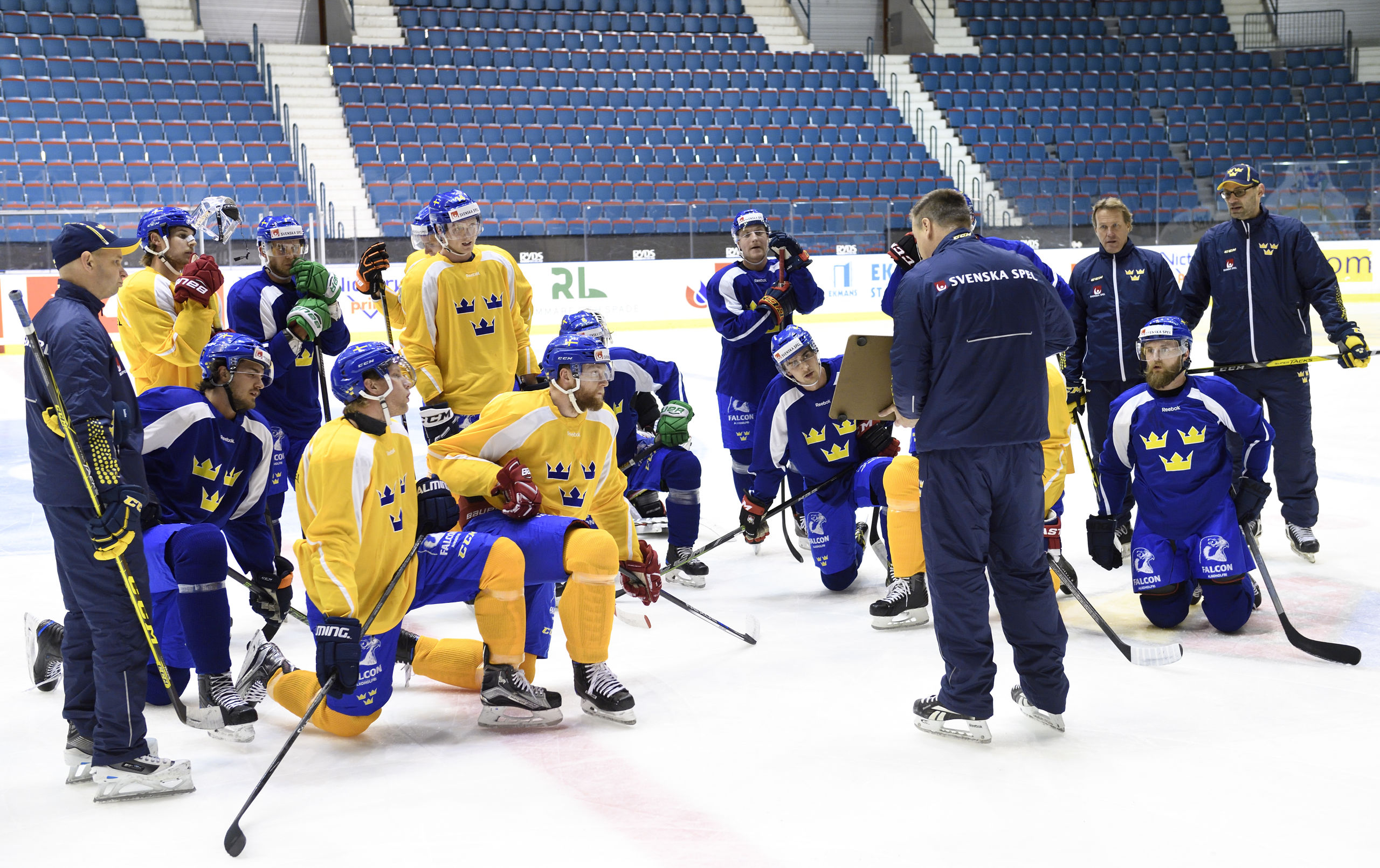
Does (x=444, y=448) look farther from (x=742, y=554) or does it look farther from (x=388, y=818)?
(x=742, y=554)

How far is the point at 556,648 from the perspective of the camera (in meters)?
4.31

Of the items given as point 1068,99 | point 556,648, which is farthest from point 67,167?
point 1068,99

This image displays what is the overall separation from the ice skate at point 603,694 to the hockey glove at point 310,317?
191cm

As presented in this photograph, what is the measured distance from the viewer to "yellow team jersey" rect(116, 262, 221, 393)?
4.45 m

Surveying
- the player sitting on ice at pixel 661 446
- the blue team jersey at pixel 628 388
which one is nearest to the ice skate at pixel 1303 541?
the player sitting on ice at pixel 661 446

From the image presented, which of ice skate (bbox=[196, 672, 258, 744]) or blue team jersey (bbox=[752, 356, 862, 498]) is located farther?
blue team jersey (bbox=[752, 356, 862, 498])

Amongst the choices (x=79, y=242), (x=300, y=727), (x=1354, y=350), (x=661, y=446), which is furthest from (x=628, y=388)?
(x=1354, y=350)

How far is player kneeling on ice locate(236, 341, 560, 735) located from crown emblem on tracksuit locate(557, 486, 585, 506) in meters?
0.39

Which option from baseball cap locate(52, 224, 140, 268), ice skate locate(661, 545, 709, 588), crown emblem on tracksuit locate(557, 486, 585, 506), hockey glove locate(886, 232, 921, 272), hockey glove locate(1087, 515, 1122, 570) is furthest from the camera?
ice skate locate(661, 545, 709, 588)

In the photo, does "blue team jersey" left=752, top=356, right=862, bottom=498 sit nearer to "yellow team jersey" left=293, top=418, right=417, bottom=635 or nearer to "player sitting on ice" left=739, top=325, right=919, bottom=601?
"player sitting on ice" left=739, top=325, right=919, bottom=601

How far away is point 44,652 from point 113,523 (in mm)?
1384

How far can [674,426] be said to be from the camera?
486 centimetres

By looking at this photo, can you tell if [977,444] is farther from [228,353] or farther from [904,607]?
[228,353]

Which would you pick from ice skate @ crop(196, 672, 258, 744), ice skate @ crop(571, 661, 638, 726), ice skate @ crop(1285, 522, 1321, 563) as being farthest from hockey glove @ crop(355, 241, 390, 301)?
ice skate @ crop(1285, 522, 1321, 563)
